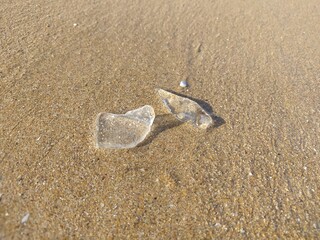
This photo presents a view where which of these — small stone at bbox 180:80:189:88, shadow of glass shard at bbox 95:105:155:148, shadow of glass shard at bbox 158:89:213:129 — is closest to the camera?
shadow of glass shard at bbox 95:105:155:148

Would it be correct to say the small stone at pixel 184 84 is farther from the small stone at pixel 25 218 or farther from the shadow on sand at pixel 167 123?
the small stone at pixel 25 218

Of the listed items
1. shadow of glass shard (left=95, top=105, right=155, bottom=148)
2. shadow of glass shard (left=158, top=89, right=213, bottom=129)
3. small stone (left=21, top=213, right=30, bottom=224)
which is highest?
small stone (left=21, top=213, right=30, bottom=224)

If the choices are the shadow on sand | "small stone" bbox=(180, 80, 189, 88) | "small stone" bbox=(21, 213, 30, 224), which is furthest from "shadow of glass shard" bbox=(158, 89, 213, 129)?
"small stone" bbox=(21, 213, 30, 224)

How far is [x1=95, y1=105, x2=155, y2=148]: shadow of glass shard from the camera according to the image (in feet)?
6.26

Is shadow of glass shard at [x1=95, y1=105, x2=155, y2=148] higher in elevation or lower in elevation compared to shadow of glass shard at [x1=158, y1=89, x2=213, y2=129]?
higher

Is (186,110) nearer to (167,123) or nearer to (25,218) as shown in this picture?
(167,123)

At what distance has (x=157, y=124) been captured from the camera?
6.75 feet

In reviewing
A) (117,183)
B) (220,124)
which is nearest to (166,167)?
(117,183)

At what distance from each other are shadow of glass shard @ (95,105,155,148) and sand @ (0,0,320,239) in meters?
0.06

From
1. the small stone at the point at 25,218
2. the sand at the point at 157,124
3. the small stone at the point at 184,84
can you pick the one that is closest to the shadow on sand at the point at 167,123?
the sand at the point at 157,124

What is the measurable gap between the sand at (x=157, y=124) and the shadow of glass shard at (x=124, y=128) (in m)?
0.06

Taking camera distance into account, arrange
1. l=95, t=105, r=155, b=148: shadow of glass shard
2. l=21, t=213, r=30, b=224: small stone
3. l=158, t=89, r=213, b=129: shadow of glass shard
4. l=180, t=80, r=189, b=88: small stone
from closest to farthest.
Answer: l=21, t=213, r=30, b=224: small stone
l=95, t=105, r=155, b=148: shadow of glass shard
l=158, t=89, r=213, b=129: shadow of glass shard
l=180, t=80, r=189, b=88: small stone

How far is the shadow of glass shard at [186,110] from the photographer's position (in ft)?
6.84

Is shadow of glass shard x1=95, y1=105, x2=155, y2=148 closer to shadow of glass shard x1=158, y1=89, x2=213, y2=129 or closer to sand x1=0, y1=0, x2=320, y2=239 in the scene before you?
sand x1=0, y1=0, x2=320, y2=239
